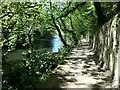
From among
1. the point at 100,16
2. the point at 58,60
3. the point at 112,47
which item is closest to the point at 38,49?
the point at 58,60

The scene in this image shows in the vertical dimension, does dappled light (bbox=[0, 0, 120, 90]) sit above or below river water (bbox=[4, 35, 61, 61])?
above

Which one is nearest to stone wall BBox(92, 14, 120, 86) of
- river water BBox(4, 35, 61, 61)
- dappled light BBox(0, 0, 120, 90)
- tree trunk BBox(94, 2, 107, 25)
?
dappled light BBox(0, 0, 120, 90)

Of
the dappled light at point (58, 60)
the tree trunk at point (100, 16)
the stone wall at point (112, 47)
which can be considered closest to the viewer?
the stone wall at point (112, 47)

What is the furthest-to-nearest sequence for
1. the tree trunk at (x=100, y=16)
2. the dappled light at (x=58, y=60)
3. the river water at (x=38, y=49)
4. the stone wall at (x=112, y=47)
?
1. the river water at (x=38, y=49)
2. the tree trunk at (x=100, y=16)
3. the dappled light at (x=58, y=60)
4. the stone wall at (x=112, y=47)

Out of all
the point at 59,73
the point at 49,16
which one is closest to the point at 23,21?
the point at 49,16

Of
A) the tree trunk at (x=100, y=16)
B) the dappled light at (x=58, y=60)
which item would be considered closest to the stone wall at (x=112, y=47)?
the dappled light at (x=58, y=60)

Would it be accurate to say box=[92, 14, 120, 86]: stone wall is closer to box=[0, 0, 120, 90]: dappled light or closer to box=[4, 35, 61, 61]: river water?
box=[0, 0, 120, 90]: dappled light

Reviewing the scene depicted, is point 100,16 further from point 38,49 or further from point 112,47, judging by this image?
point 38,49

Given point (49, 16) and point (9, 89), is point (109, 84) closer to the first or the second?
point (9, 89)

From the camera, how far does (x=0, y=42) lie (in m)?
12.1

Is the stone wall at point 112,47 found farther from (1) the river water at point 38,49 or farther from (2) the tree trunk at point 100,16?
(1) the river water at point 38,49

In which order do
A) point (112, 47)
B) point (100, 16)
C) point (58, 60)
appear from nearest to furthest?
point (112, 47), point (100, 16), point (58, 60)

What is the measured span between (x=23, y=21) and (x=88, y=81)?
8705 millimetres

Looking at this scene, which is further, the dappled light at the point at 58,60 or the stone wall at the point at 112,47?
the dappled light at the point at 58,60
